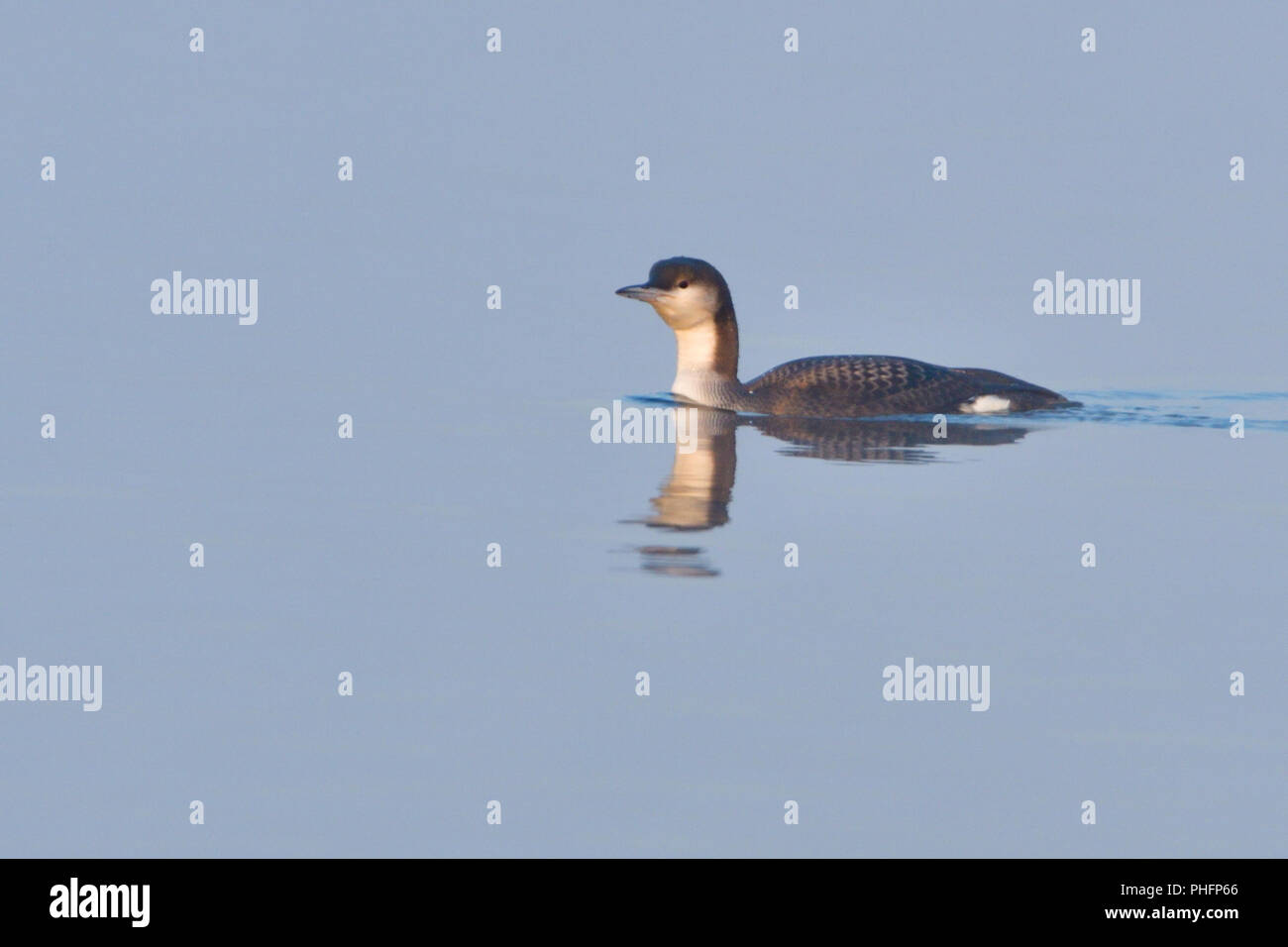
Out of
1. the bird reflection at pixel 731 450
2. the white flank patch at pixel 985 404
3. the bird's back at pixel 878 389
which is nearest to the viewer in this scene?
the bird reflection at pixel 731 450

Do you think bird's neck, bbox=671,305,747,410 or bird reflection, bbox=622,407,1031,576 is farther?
bird's neck, bbox=671,305,747,410

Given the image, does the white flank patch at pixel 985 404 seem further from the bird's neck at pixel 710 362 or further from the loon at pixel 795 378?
the bird's neck at pixel 710 362

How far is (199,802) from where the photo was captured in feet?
16.8

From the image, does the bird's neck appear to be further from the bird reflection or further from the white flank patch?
the white flank patch

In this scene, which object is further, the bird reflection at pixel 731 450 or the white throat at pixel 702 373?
the white throat at pixel 702 373

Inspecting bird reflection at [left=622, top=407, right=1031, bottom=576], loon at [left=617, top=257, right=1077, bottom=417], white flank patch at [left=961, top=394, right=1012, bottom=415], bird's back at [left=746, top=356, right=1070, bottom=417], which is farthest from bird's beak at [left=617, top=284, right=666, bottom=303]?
white flank patch at [left=961, top=394, right=1012, bottom=415]

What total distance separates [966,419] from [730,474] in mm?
2607

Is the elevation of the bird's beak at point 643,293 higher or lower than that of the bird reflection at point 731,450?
higher

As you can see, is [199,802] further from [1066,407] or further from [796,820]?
[1066,407]

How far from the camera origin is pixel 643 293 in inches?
446

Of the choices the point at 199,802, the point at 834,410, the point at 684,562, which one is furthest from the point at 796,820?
the point at 834,410

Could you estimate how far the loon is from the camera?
1106 centimetres

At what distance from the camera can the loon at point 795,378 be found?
1106cm

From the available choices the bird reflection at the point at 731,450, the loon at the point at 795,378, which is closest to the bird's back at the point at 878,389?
the loon at the point at 795,378
